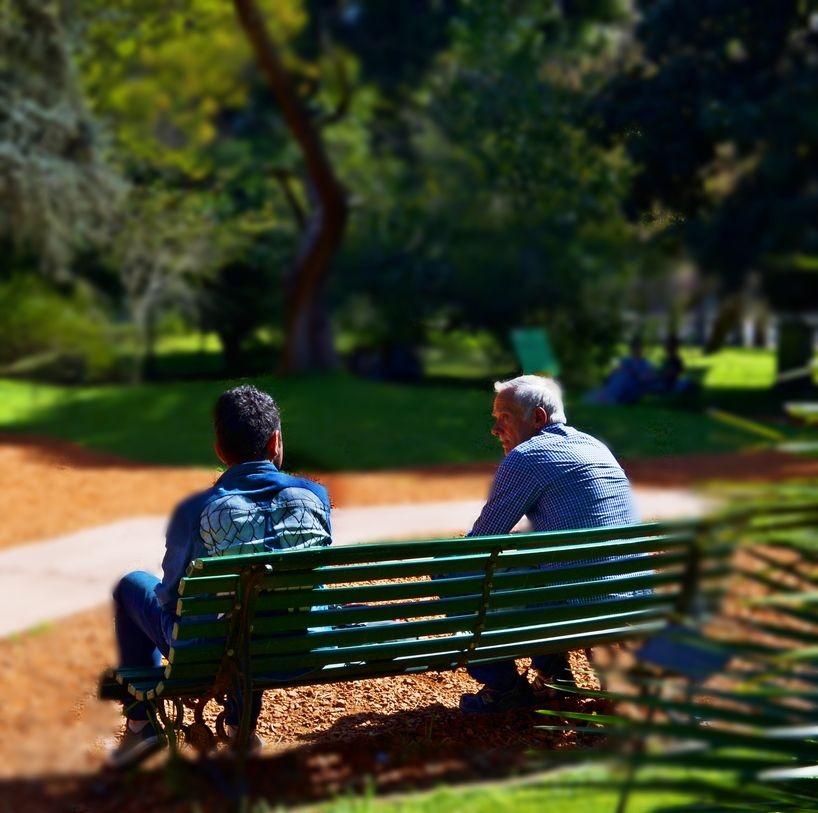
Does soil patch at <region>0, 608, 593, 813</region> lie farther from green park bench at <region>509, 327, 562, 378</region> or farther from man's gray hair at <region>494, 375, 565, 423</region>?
green park bench at <region>509, 327, 562, 378</region>

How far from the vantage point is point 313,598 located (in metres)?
3.58

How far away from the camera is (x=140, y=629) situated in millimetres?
4012

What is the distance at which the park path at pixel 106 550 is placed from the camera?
24.4 feet

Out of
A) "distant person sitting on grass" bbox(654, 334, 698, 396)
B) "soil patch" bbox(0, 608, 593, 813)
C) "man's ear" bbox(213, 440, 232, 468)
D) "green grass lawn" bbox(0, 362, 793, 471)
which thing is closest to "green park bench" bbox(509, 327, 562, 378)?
"green grass lawn" bbox(0, 362, 793, 471)

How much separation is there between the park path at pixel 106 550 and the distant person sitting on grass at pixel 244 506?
2.78 metres

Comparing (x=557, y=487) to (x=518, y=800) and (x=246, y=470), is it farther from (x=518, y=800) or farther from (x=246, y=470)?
(x=518, y=800)

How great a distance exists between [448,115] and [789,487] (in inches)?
871

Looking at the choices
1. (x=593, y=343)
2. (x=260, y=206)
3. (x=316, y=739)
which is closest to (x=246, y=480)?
(x=316, y=739)

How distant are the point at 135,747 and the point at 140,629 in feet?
2.69

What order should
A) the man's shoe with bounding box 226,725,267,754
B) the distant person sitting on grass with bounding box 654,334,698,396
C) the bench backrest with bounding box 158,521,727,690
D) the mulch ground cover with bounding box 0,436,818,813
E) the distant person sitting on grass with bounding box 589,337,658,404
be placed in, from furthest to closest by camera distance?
the distant person sitting on grass with bounding box 654,334,698,396
the distant person sitting on grass with bounding box 589,337,658,404
the man's shoe with bounding box 226,725,267,754
the bench backrest with bounding box 158,521,727,690
the mulch ground cover with bounding box 0,436,818,813

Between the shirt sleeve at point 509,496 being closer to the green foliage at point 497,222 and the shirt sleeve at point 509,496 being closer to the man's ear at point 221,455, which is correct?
the man's ear at point 221,455

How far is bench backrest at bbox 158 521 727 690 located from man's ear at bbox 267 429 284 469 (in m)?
0.36

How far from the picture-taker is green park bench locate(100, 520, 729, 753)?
11.4ft

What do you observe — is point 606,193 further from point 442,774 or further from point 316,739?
point 442,774
